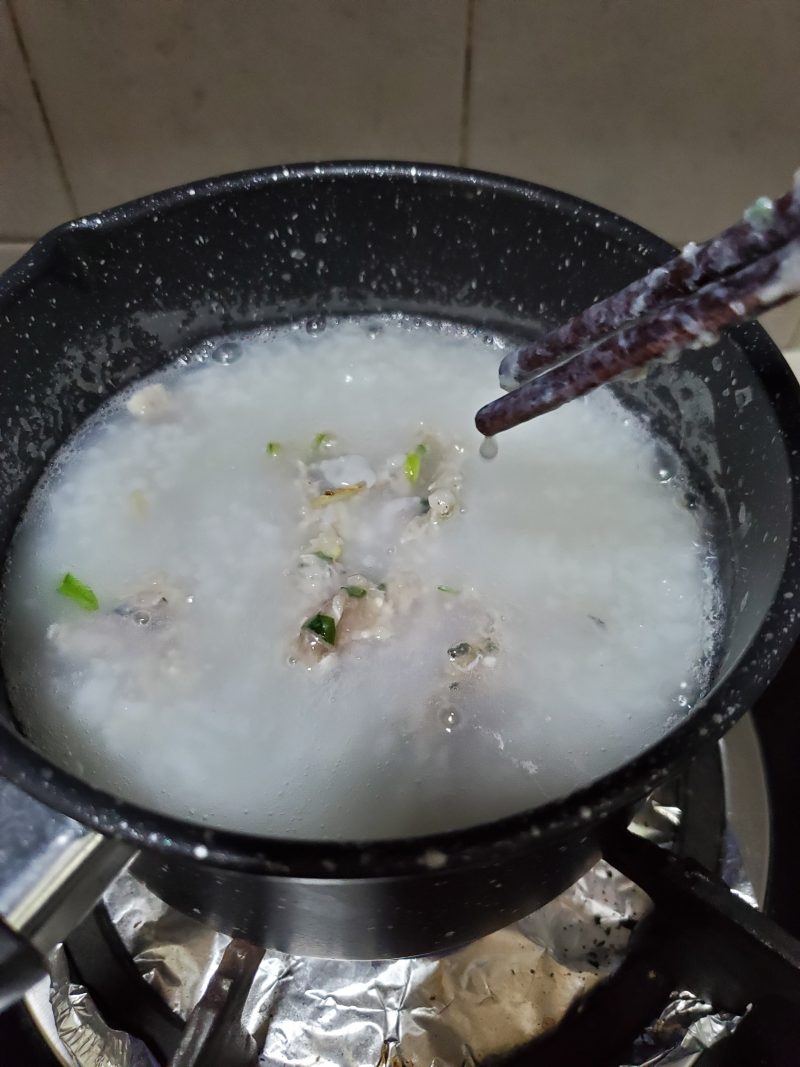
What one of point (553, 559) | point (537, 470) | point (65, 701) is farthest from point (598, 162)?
point (65, 701)

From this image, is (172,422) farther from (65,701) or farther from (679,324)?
(679,324)

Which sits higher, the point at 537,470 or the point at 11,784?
the point at 537,470

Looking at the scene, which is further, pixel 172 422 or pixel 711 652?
pixel 172 422

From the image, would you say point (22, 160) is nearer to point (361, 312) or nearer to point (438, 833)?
point (361, 312)

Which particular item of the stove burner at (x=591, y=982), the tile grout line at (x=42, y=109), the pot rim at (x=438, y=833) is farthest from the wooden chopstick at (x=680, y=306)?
the tile grout line at (x=42, y=109)

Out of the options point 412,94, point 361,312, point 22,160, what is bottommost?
point 361,312

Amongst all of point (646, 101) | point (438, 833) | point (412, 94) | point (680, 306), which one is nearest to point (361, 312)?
point (412, 94)
